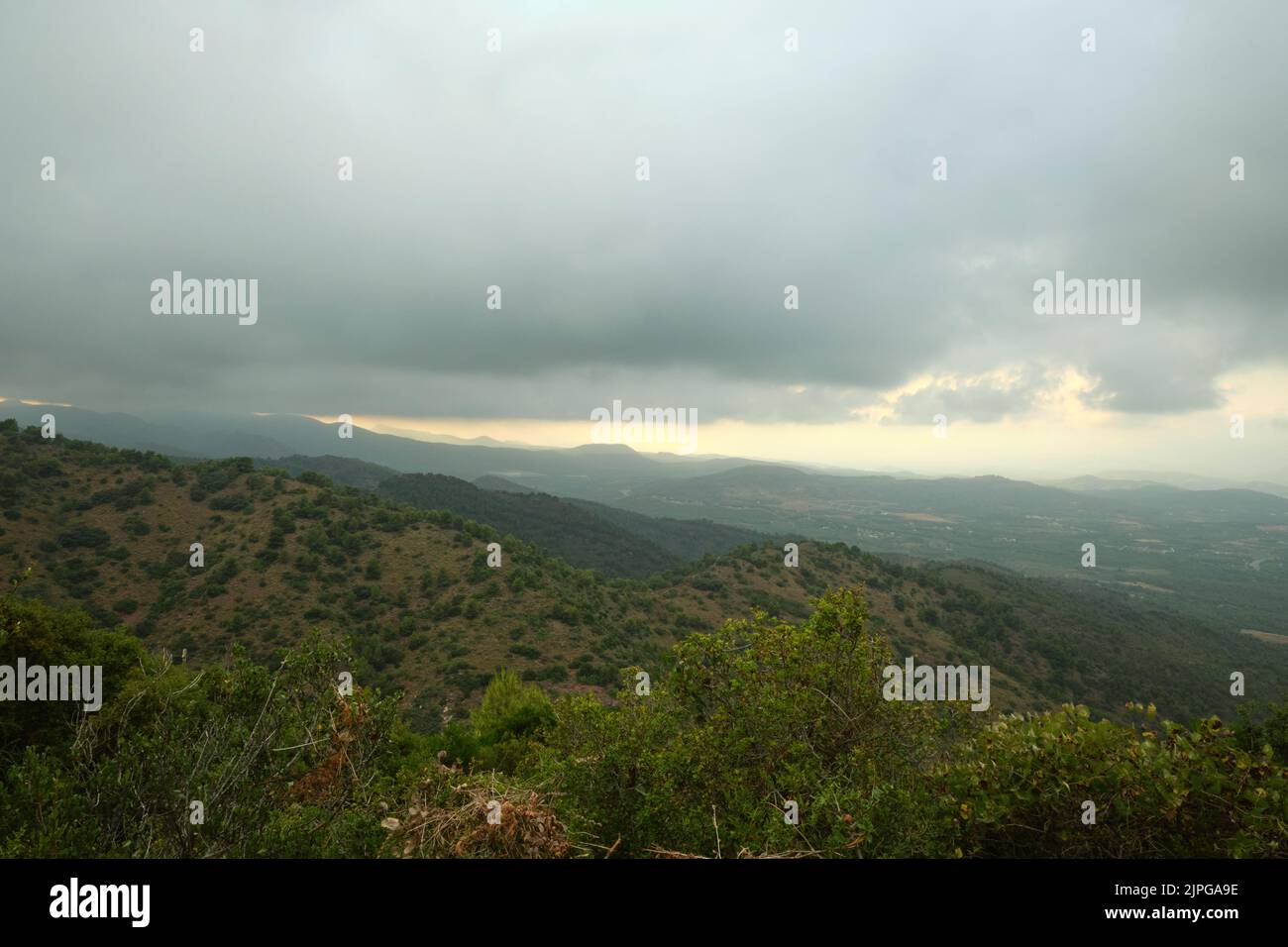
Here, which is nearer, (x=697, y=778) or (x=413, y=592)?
(x=697, y=778)

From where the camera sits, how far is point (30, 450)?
5147 centimetres

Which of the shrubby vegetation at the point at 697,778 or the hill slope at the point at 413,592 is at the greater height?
the shrubby vegetation at the point at 697,778

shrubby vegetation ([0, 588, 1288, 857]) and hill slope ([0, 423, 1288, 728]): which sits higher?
shrubby vegetation ([0, 588, 1288, 857])

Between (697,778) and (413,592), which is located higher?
(697,778)

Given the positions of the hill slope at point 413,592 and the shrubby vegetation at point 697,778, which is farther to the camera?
the hill slope at point 413,592

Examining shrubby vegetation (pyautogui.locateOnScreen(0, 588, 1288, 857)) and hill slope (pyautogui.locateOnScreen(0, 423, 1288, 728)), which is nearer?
shrubby vegetation (pyautogui.locateOnScreen(0, 588, 1288, 857))

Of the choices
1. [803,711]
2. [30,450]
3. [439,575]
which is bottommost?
[439,575]

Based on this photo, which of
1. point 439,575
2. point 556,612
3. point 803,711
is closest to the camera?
point 803,711
